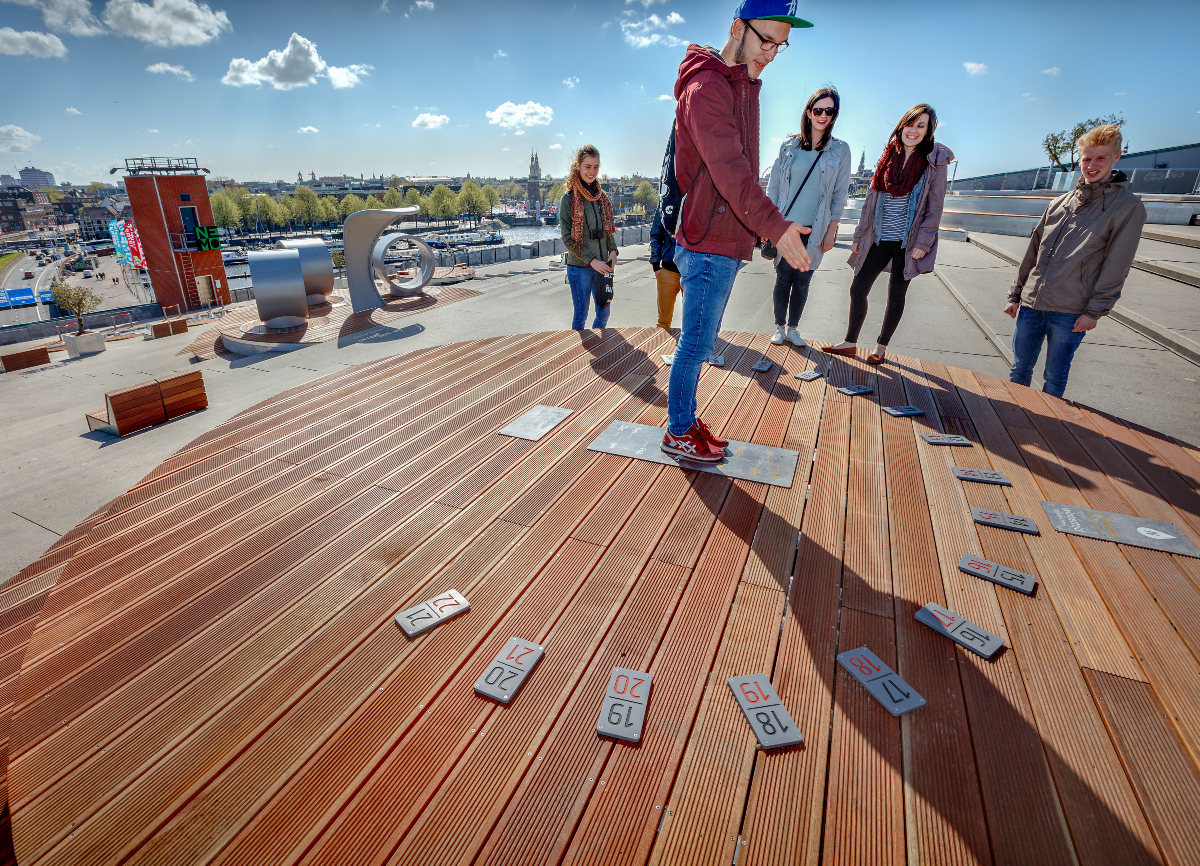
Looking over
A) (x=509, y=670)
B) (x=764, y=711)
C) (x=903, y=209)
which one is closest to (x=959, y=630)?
(x=764, y=711)

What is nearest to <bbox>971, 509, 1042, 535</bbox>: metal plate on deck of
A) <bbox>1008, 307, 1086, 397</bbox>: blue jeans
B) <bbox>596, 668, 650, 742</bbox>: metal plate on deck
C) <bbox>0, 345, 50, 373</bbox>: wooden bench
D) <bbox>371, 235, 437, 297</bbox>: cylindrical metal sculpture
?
<bbox>596, 668, 650, 742</bbox>: metal plate on deck

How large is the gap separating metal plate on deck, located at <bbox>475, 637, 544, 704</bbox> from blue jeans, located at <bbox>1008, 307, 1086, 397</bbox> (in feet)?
14.0

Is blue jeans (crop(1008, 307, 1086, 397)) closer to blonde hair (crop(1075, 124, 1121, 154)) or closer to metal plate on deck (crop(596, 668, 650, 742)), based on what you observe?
blonde hair (crop(1075, 124, 1121, 154))

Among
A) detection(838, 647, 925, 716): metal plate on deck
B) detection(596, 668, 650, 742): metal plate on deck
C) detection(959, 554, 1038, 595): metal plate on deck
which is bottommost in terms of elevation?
detection(596, 668, 650, 742): metal plate on deck

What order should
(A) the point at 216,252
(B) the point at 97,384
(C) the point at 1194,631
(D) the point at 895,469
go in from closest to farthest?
(C) the point at 1194,631
(D) the point at 895,469
(B) the point at 97,384
(A) the point at 216,252

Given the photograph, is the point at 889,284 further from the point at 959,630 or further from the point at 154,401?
the point at 154,401

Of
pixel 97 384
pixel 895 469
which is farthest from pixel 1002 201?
pixel 97 384

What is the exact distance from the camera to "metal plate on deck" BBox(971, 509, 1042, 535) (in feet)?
7.52

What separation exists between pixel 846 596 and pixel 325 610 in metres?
1.94

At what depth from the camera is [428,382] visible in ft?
14.1

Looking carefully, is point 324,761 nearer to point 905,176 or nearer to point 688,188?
point 688,188

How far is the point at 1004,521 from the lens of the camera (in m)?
2.34

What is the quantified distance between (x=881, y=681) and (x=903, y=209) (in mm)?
3789

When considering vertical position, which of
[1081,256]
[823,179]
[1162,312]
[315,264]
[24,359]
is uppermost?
[823,179]
